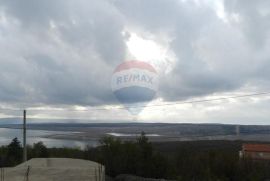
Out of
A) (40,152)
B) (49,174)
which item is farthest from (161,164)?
(49,174)

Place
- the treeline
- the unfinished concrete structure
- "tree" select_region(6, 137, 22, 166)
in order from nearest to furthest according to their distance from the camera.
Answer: the unfinished concrete structure < the treeline < "tree" select_region(6, 137, 22, 166)

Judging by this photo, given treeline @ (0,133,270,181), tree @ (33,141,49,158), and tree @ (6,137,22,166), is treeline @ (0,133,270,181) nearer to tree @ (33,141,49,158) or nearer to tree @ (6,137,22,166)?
tree @ (6,137,22,166)

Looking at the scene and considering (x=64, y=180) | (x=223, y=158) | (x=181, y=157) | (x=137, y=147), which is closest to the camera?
(x=64, y=180)

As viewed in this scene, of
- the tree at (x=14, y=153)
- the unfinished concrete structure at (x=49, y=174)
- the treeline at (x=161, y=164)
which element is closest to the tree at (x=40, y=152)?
the tree at (x=14, y=153)

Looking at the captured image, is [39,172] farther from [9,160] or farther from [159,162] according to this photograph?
[9,160]

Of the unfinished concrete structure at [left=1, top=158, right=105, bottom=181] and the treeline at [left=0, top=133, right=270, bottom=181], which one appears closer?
the unfinished concrete structure at [left=1, top=158, right=105, bottom=181]

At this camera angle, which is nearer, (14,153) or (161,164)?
(161,164)

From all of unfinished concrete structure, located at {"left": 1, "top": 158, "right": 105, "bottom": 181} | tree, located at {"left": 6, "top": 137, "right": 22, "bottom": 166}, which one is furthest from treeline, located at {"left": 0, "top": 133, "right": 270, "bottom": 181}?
unfinished concrete structure, located at {"left": 1, "top": 158, "right": 105, "bottom": 181}

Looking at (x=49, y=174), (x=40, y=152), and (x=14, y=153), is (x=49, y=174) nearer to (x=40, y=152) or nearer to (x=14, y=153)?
(x=40, y=152)

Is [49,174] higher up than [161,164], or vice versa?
[49,174]

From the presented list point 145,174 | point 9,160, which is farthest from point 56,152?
point 145,174

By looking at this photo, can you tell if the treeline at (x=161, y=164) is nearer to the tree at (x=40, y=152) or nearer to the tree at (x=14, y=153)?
the tree at (x=14, y=153)
